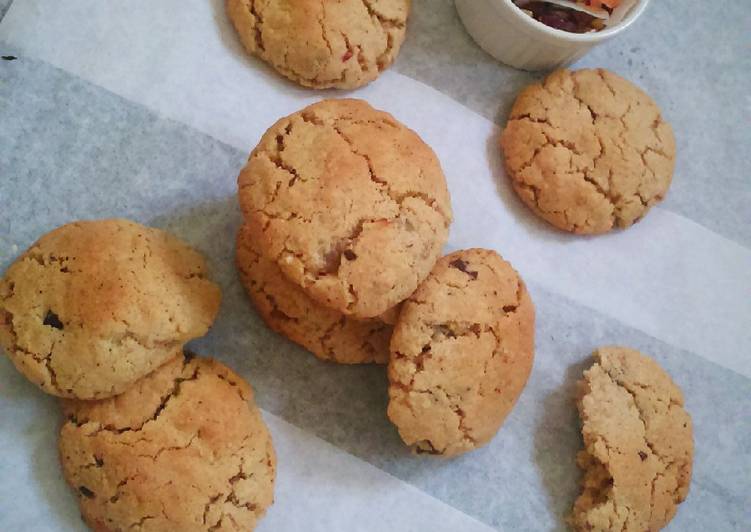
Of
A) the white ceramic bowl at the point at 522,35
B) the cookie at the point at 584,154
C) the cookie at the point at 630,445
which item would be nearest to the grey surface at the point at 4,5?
the white ceramic bowl at the point at 522,35

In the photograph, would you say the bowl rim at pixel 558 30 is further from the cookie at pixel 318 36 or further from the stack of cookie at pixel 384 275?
the stack of cookie at pixel 384 275

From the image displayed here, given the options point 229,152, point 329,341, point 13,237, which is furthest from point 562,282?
point 13,237

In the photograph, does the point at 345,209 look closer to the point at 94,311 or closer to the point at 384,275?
the point at 384,275

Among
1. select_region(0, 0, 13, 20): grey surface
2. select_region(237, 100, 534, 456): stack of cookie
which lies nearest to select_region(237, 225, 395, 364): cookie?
select_region(237, 100, 534, 456): stack of cookie

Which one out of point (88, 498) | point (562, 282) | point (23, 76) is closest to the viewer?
point (88, 498)

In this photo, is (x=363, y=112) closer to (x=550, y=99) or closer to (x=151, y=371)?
(x=550, y=99)

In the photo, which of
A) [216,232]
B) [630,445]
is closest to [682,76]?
[630,445]

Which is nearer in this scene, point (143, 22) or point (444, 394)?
point (444, 394)

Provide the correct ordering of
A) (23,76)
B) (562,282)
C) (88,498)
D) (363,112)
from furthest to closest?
(562,282), (23,76), (363,112), (88,498)

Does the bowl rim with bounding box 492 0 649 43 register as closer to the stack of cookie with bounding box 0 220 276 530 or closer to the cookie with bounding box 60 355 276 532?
the stack of cookie with bounding box 0 220 276 530
